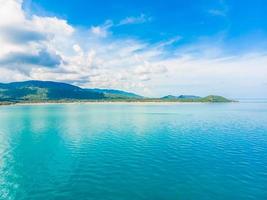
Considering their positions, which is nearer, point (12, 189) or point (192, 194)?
point (192, 194)

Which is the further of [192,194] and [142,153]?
[142,153]

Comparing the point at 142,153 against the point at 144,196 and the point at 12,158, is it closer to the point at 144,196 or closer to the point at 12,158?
the point at 144,196

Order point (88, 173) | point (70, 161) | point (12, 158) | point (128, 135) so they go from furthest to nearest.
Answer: point (128, 135)
point (12, 158)
point (70, 161)
point (88, 173)

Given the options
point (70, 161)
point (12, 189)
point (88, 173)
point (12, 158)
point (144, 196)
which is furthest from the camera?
point (12, 158)

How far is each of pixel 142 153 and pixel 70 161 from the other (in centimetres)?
1564

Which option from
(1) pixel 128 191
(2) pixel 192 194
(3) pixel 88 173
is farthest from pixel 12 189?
(2) pixel 192 194

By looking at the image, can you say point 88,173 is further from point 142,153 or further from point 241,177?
point 241,177

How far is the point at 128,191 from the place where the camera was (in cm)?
3156

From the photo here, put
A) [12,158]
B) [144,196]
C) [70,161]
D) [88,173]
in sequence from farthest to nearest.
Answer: [12,158]
[70,161]
[88,173]
[144,196]

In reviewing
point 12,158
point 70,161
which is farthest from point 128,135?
point 12,158

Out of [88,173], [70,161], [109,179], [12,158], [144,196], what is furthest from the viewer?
[12,158]

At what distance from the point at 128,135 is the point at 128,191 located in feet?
137

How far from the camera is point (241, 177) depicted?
36344 millimetres

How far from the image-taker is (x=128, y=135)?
73.2 meters
